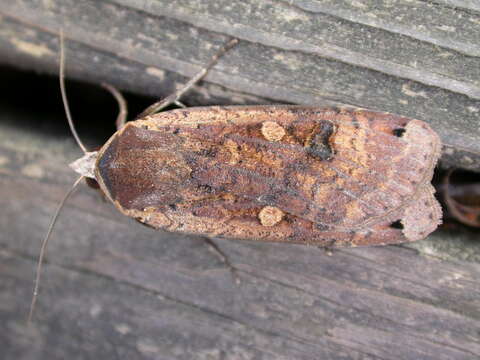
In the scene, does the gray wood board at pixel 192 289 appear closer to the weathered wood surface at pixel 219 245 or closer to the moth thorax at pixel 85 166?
the weathered wood surface at pixel 219 245

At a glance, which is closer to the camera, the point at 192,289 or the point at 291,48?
the point at 291,48

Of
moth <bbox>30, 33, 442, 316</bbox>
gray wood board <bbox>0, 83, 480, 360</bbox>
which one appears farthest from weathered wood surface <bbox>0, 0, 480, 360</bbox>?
moth <bbox>30, 33, 442, 316</bbox>

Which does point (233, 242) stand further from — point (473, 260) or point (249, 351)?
point (473, 260)

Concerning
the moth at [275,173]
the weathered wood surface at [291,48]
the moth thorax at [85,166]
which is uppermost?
the weathered wood surface at [291,48]

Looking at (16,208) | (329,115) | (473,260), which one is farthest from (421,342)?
(16,208)

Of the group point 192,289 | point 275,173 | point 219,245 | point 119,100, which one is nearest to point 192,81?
point 119,100

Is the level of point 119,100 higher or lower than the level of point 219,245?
higher

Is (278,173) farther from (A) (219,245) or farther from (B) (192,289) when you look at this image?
(B) (192,289)

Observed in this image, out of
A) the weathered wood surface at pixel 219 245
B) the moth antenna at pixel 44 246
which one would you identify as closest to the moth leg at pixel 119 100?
the weathered wood surface at pixel 219 245
